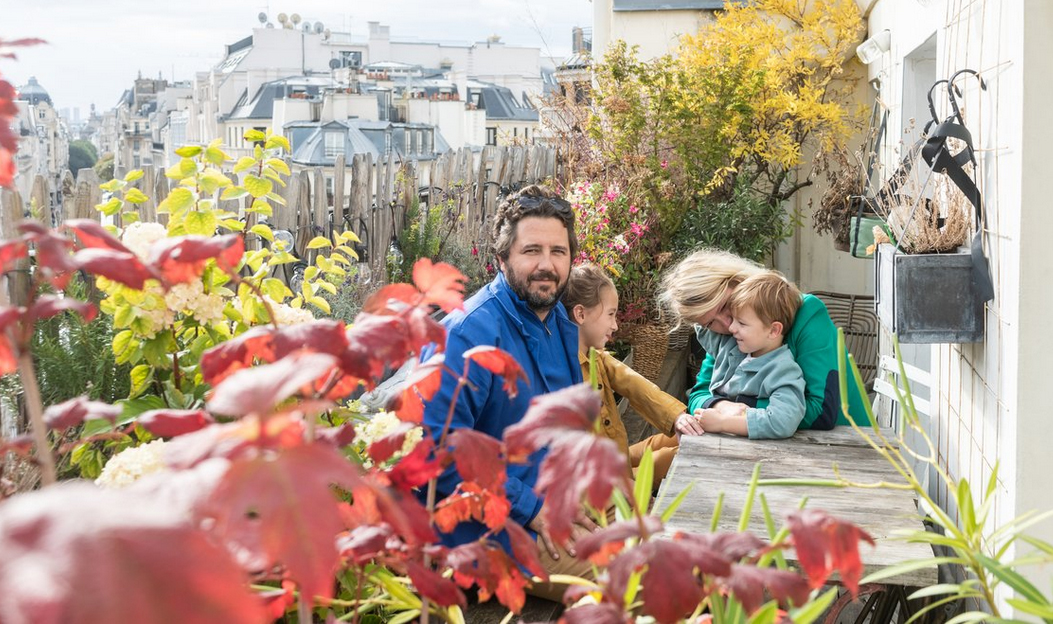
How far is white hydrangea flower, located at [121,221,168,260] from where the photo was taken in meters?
1.82

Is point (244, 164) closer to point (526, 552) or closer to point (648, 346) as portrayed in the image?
point (526, 552)

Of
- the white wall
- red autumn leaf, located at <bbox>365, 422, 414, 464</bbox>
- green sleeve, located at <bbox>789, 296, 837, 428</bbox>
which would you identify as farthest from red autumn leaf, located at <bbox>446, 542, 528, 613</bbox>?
green sleeve, located at <bbox>789, 296, 837, 428</bbox>

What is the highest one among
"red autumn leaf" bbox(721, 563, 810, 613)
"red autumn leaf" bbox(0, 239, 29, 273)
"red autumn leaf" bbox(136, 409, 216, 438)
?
"red autumn leaf" bbox(0, 239, 29, 273)

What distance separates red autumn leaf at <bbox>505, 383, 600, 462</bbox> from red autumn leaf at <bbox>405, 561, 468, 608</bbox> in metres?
0.28

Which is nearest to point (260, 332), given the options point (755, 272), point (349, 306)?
point (755, 272)

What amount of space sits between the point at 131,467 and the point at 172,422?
377 millimetres

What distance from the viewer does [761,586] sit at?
963mm

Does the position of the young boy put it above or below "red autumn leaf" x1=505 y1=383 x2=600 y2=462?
below

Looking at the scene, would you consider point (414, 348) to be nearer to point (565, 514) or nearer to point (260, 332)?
point (260, 332)

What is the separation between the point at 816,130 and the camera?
726 centimetres

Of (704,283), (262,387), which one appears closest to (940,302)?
(704,283)

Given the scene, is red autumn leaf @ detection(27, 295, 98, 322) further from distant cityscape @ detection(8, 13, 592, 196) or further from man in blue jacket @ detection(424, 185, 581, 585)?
distant cityscape @ detection(8, 13, 592, 196)

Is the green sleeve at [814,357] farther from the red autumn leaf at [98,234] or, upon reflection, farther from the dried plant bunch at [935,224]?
the red autumn leaf at [98,234]

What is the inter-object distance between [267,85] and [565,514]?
50.6m
